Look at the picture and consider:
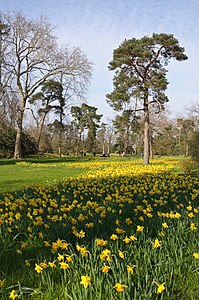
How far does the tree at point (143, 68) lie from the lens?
19.8m

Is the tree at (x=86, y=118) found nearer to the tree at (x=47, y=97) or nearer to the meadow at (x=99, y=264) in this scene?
the tree at (x=47, y=97)

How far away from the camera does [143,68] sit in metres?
21.7

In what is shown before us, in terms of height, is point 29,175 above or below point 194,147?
below

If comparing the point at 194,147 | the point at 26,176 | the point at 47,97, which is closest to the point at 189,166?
the point at 194,147

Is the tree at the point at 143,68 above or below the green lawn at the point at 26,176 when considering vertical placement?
above

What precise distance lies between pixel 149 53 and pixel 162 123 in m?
22.6

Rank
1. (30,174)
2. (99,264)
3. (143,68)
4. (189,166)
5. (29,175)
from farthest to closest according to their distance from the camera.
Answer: (143,68) < (30,174) < (29,175) < (189,166) < (99,264)

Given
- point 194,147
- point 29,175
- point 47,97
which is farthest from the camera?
point 47,97

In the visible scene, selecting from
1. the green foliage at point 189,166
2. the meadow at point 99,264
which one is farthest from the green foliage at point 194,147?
the meadow at point 99,264

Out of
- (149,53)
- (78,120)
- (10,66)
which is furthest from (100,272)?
(78,120)

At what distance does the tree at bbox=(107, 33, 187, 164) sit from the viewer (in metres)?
19.8

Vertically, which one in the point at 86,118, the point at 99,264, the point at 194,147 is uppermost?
the point at 86,118

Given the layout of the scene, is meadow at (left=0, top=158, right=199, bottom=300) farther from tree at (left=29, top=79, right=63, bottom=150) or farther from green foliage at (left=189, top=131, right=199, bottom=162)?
tree at (left=29, top=79, right=63, bottom=150)

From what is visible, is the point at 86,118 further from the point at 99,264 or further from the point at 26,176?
the point at 99,264
